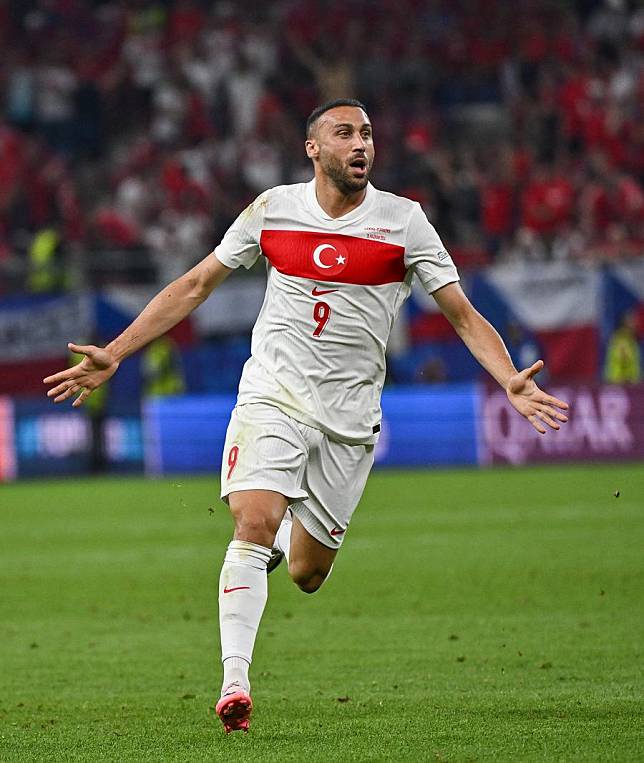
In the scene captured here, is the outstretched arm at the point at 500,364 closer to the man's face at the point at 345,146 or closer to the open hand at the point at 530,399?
the open hand at the point at 530,399

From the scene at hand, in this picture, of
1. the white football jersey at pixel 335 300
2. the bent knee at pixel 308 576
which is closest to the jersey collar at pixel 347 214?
the white football jersey at pixel 335 300

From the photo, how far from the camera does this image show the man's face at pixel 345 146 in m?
6.17

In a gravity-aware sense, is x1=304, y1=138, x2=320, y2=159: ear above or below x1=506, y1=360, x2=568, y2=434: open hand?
above

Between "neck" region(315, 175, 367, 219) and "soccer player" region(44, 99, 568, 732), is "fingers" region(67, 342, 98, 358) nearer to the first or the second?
"soccer player" region(44, 99, 568, 732)

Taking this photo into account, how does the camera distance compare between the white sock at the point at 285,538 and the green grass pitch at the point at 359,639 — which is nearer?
the green grass pitch at the point at 359,639

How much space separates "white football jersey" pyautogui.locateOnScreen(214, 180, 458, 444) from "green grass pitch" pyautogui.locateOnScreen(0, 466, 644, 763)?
29.7 inches

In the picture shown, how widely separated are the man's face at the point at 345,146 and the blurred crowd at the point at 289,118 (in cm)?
1502

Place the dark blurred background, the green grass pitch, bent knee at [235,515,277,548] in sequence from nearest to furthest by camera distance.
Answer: the green grass pitch
bent knee at [235,515,277,548]
the dark blurred background

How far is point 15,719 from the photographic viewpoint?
6121mm

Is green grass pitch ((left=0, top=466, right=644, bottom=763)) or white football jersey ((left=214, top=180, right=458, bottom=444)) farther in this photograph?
white football jersey ((left=214, top=180, right=458, bottom=444))

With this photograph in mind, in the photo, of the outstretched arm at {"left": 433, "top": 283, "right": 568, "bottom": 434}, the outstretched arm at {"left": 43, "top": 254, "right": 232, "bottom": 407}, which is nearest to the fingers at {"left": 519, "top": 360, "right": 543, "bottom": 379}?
the outstretched arm at {"left": 433, "top": 283, "right": 568, "bottom": 434}

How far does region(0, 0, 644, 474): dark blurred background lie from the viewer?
20.6 metres

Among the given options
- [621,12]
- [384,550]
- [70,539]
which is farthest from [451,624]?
[621,12]

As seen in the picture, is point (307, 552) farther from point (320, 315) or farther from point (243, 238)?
point (243, 238)
